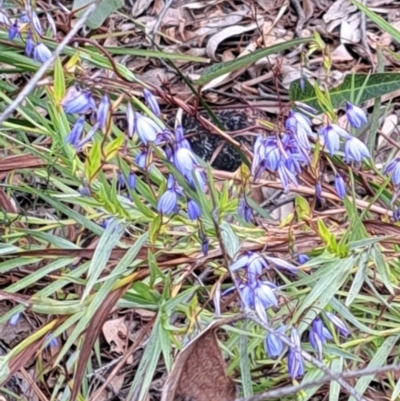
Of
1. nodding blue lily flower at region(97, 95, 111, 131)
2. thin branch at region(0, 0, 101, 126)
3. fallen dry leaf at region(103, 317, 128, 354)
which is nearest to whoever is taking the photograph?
thin branch at region(0, 0, 101, 126)

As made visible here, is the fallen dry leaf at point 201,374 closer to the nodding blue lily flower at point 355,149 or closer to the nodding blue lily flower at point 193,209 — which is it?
the nodding blue lily flower at point 193,209

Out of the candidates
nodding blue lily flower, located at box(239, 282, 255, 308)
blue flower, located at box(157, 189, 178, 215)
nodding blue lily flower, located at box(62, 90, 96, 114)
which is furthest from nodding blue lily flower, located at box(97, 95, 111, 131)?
nodding blue lily flower, located at box(239, 282, 255, 308)

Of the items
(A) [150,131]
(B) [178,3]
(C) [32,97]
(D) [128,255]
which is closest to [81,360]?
(D) [128,255]

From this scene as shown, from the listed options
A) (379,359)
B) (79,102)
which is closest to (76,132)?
(79,102)

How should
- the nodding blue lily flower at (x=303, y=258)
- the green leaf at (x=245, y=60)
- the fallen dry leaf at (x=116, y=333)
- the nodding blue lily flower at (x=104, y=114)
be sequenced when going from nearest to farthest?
the nodding blue lily flower at (x=104, y=114)
the nodding blue lily flower at (x=303, y=258)
the green leaf at (x=245, y=60)
the fallen dry leaf at (x=116, y=333)

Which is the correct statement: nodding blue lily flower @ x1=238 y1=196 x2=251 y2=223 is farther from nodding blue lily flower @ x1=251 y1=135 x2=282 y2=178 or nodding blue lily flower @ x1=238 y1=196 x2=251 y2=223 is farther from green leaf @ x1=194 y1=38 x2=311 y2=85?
green leaf @ x1=194 y1=38 x2=311 y2=85

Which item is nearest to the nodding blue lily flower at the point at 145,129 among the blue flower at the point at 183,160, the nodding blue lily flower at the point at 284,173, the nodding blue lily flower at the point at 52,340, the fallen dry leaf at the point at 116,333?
the blue flower at the point at 183,160

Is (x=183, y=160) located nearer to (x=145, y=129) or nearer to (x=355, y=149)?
(x=145, y=129)
